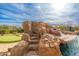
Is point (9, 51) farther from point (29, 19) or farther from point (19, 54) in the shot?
point (29, 19)

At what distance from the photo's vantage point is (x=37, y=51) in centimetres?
150

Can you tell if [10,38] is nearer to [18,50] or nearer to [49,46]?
[18,50]

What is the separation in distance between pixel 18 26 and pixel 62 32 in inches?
14.6

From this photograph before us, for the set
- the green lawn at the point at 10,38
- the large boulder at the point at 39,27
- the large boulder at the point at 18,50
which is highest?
the large boulder at the point at 39,27

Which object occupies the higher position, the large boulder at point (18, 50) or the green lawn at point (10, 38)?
the green lawn at point (10, 38)

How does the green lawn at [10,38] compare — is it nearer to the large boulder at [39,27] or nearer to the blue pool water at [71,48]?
the large boulder at [39,27]

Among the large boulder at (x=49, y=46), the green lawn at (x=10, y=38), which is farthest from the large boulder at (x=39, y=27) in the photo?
the green lawn at (x=10, y=38)

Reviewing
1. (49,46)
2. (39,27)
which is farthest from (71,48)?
(39,27)

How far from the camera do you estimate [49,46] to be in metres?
1.51

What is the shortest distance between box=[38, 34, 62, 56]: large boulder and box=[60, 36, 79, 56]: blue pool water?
4cm

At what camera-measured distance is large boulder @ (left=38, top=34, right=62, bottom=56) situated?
1.50 m

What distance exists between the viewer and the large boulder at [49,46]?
1.50 metres

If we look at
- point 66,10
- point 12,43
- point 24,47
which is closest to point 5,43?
point 12,43

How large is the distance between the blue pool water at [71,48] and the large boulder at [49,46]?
0.04 m
